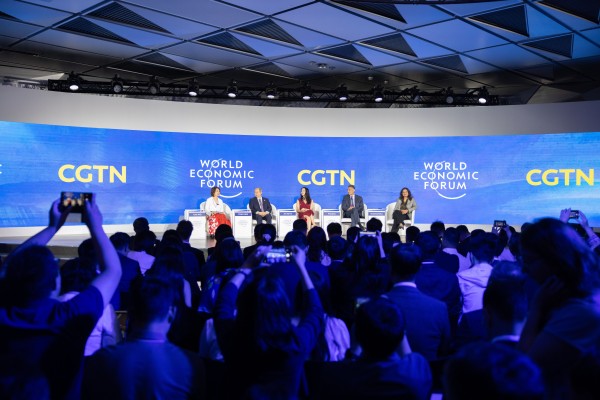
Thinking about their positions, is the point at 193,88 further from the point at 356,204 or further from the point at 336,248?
the point at 336,248

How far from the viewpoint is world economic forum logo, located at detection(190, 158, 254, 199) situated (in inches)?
504

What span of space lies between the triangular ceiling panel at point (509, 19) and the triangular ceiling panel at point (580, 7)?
1.35 ft

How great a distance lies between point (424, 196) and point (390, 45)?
4531mm

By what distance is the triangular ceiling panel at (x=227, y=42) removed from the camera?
935 cm

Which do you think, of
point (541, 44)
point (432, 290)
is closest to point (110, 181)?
point (541, 44)

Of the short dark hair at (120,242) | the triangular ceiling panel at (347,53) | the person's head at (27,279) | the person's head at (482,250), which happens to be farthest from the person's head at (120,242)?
the triangular ceiling panel at (347,53)

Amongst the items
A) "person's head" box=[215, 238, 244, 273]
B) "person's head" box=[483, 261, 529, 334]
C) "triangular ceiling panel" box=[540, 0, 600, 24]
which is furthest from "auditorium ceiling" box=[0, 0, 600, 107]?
"person's head" box=[483, 261, 529, 334]

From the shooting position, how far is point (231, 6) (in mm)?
7801

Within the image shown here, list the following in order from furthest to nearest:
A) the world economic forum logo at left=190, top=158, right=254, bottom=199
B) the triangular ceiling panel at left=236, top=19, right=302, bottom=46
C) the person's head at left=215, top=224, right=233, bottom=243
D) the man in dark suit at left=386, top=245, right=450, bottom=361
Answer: the world economic forum logo at left=190, top=158, right=254, bottom=199 < the triangular ceiling panel at left=236, top=19, right=302, bottom=46 < the person's head at left=215, top=224, right=233, bottom=243 < the man in dark suit at left=386, top=245, right=450, bottom=361

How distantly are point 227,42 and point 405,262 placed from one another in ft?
26.0

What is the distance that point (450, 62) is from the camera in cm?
1079

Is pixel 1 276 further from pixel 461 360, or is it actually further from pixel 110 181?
pixel 110 181

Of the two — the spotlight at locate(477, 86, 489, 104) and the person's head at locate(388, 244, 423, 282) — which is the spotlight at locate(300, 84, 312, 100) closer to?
the spotlight at locate(477, 86, 489, 104)

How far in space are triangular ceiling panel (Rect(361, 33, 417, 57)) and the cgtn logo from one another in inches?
149
